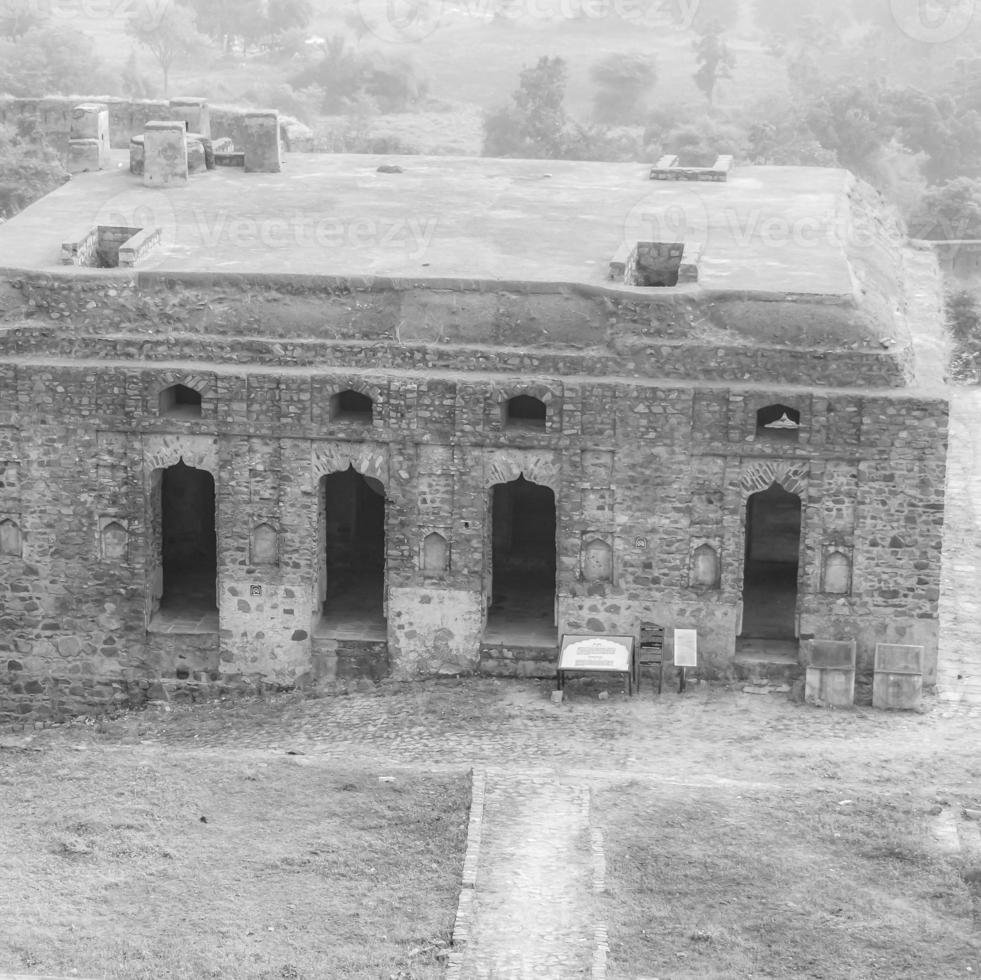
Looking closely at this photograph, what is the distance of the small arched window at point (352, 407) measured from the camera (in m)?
24.0

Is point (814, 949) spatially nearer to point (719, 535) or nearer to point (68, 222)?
Answer: point (719, 535)

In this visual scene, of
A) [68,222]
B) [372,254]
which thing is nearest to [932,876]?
[372,254]

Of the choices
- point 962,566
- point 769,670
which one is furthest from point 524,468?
point 962,566

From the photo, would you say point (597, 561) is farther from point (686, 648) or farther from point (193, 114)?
point (193, 114)

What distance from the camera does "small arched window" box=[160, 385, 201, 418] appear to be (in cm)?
2427

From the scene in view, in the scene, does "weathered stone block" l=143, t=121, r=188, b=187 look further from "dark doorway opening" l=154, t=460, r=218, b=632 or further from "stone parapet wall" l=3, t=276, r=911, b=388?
"stone parapet wall" l=3, t=276, r=911, b=388

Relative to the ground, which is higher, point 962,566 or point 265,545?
point 265,545

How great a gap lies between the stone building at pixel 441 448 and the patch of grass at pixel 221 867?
2928 mm

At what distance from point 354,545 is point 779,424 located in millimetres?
6543

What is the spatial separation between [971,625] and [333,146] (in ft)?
103

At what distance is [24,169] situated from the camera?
146 feet

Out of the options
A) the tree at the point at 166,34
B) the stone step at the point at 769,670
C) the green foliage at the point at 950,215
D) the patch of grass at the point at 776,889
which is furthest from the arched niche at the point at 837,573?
the tree at the point at 166,34

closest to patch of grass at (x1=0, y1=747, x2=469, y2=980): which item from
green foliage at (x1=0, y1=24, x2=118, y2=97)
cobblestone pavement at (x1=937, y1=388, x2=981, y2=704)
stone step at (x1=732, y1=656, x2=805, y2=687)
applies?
stone step at (x1=732, y1=656, x2=805, y2=687)

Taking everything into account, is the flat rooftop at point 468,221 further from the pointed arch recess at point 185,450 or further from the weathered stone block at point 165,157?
the pointed arch recess at point 185,450
